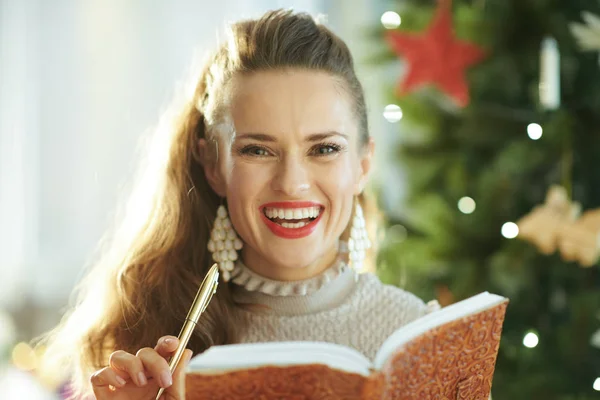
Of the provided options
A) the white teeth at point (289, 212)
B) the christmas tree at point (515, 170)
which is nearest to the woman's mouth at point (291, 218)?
the white teeth at point (289, 212)

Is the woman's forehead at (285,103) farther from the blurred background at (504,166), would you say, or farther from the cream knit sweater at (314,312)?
the blurred background at (504,166)

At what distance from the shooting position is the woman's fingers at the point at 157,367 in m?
0.61

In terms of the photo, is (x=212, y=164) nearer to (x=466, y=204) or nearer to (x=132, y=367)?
(x=132, y=367)

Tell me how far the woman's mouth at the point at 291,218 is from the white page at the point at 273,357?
5.7 inches

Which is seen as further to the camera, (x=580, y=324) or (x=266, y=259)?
(x=580, y=324)

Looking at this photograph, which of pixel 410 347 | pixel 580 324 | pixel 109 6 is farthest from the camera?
pixel 109 6

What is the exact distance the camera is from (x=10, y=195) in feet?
6.17

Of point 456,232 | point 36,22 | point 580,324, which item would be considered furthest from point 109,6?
point 580,324

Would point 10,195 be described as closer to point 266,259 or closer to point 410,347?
point 266,259

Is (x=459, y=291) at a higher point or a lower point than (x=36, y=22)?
lower

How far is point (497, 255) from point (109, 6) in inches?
43.0

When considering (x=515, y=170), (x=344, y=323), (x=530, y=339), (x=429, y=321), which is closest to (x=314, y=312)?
(x=344, y=323)

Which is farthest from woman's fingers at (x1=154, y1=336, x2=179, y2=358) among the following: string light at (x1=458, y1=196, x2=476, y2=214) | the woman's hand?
string light at (x1=458, y1=196, x2=476, y2=214)

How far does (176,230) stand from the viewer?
29.7 inches
